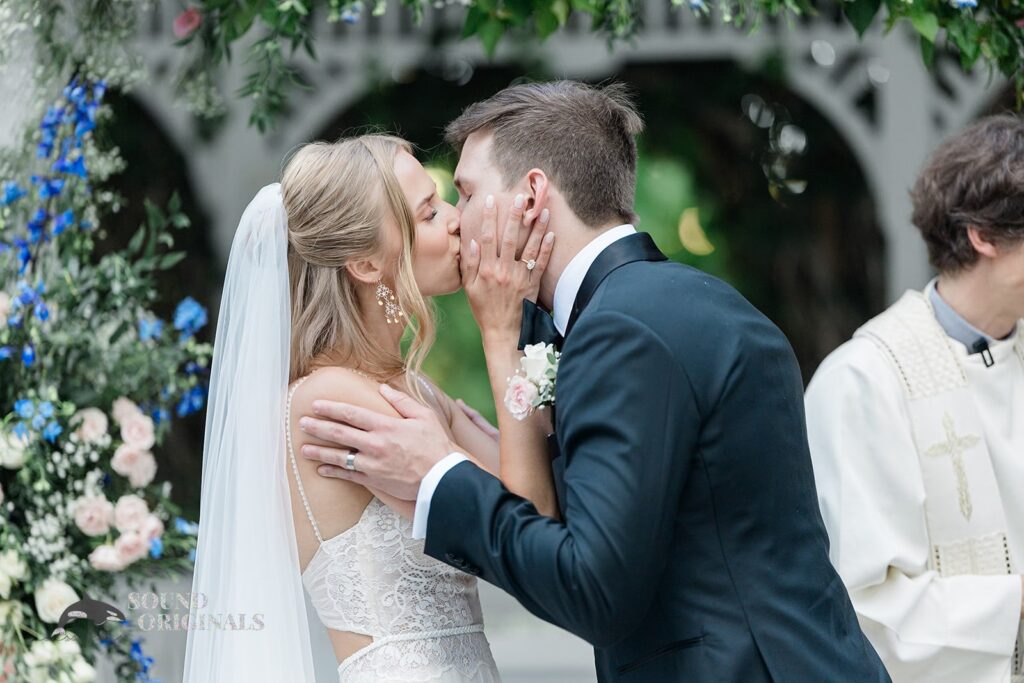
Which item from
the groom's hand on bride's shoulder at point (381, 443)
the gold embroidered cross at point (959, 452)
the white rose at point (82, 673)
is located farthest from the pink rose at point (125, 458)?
the gold embroidered cross at point (959, 452)

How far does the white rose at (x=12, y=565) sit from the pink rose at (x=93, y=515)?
0.18 m

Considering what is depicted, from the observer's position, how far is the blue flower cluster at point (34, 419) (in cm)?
324

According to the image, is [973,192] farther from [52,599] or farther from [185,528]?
[52,599]

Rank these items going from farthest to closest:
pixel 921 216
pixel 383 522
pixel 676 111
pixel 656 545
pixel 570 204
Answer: pixel 676 111, pixel 921 216, pixel 383 522, pixel 570 204, pixel 656 545

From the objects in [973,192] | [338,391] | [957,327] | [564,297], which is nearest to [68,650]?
[338,391]

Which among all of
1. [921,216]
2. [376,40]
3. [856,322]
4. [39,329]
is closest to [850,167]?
[856,322]

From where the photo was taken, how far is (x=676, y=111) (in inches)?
326

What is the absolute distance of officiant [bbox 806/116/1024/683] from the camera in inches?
124

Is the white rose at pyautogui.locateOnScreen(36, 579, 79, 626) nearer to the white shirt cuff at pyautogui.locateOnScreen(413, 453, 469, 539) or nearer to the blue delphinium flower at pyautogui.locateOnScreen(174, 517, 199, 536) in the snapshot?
the blue delphinium flower at pyautogui.locateOnScreen(174, 517, 199, 536)

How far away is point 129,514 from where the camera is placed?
3.37 m

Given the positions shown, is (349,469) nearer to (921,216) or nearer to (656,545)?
(656,545)

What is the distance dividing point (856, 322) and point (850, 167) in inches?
40.8

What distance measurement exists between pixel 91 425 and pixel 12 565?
0.41 m

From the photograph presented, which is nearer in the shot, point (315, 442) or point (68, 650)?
point (315, 442)
